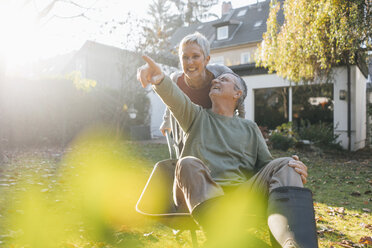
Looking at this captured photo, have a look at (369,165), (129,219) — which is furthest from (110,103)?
(129,219)

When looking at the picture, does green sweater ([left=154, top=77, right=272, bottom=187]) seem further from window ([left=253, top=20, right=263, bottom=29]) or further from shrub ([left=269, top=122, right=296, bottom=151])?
window ([left=253, top=20, right=263, bottom=29])

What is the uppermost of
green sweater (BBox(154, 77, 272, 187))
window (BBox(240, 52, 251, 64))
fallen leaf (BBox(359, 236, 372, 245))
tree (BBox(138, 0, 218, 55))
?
tree (BBox(138, 0, 218, 55))

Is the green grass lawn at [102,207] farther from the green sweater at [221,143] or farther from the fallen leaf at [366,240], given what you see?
the green sweater at [221,143]

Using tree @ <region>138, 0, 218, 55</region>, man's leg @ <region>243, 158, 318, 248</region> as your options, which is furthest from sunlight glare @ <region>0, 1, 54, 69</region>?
tree @ <region>138, 0, 218, 55</region>

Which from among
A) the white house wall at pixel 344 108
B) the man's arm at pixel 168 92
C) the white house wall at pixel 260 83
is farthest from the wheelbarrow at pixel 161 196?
the white house wall at pixel 260 83

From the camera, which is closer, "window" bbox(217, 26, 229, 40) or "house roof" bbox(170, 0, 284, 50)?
"house roof" bbox(170, 0, 284, 50)

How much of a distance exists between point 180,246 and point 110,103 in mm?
12306

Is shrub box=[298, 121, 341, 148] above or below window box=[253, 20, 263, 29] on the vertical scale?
below

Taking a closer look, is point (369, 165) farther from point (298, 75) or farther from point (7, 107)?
point (7, 107)

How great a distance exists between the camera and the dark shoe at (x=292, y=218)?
63.9 inches

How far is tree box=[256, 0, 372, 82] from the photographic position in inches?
316

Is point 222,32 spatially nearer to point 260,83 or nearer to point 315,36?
point 260,83

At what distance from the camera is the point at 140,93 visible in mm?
16016

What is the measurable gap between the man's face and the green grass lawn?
138cm
